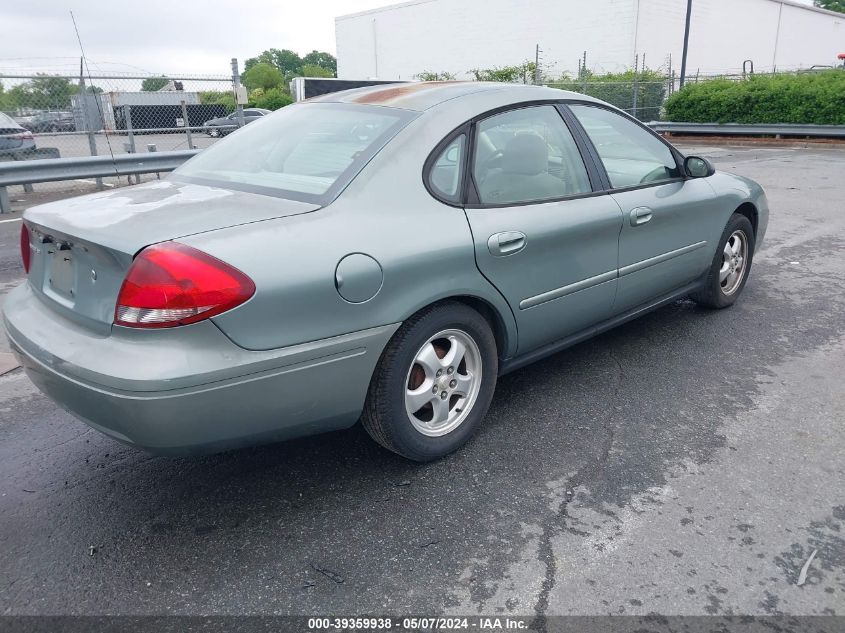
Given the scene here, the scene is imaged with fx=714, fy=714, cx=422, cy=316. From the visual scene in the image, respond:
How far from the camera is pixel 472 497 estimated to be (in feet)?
9.21

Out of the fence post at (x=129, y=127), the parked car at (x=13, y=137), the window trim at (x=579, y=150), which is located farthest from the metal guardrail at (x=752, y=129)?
the window trim at (x=579, y=150)

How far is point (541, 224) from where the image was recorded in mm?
3273

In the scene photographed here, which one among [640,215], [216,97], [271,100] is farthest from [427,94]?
A: [271,100]

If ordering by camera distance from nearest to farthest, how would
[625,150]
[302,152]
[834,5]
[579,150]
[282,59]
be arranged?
[302,152]
[579,150]
[625,150]
[834,5]
[282,59]

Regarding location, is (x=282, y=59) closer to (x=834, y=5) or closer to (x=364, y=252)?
(x=834, y=5)

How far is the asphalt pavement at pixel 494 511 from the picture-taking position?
2287 mm

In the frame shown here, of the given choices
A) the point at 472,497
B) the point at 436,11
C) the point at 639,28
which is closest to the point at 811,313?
the point at 472,497

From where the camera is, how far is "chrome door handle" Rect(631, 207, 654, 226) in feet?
12.5

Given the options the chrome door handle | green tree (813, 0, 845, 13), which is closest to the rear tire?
the chrome door handle

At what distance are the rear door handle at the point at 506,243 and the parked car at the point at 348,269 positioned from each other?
0.5 inches

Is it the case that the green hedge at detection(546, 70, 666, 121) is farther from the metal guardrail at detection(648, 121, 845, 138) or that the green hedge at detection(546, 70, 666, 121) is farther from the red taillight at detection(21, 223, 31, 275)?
the red taillight at detection(21, 223, 31, 275)

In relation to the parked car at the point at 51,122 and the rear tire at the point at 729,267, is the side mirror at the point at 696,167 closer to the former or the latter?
the rear tire at the point at 729,267

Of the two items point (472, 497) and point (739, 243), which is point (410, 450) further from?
point (739, 243)

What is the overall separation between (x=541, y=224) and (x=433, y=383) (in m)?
0.92
